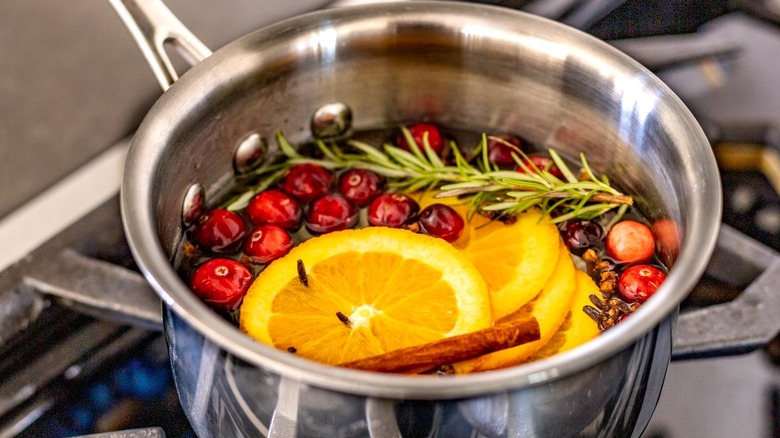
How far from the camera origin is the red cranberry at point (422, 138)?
3.46 feet

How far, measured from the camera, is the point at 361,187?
38.8 inches

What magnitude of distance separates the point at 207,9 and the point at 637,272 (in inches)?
41.7

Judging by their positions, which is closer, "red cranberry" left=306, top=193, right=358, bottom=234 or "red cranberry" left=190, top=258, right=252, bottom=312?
"red cranberry" left=190, top=258, right=252, bottom=312

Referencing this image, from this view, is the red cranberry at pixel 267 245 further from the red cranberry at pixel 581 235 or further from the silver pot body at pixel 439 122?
the red cranberry at pixel 581 235

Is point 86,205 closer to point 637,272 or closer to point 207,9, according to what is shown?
point 207,9

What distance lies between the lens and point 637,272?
868 mm

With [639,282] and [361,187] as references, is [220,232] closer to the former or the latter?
[361,187]

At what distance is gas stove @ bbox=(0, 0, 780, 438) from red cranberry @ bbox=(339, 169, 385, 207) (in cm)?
27

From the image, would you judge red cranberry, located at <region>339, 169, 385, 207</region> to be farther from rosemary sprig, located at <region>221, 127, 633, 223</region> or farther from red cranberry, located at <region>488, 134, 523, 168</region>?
red cranberry, located at <region>488, 134, 523, 168</region>

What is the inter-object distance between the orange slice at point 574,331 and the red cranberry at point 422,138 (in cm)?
30

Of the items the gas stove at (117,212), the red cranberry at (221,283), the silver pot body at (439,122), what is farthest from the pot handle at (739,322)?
the red cranberry at (221,283)

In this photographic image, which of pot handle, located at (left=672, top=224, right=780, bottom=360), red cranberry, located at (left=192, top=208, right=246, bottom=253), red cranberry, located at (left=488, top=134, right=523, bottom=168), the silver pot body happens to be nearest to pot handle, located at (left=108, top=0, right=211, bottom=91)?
the silver pot body

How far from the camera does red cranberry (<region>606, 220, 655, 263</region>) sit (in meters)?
0.90

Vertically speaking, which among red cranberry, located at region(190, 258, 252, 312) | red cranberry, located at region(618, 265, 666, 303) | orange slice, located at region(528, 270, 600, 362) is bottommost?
red cranberry, located at region(618, 265, 666, 303)
